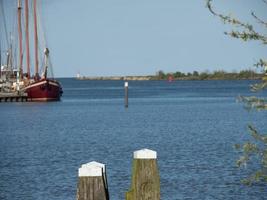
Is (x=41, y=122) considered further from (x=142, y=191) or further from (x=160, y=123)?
(x=142, y=191)

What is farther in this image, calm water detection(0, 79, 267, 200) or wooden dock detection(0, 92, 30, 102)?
wooden dock detection(0, 92, 30, 102)

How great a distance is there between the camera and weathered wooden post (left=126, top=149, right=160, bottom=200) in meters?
11.0

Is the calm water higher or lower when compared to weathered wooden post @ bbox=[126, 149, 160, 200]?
lower

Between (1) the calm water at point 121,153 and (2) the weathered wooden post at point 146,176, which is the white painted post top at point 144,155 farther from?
(1) the calm water at point 121,153

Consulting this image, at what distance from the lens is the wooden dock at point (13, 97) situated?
124575mm

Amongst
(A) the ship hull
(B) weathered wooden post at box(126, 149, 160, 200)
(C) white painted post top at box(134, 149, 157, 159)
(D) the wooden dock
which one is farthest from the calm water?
(D) the wooden dock

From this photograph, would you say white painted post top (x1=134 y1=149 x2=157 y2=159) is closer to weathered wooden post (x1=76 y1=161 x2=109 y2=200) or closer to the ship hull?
weathered wooden post (x1=76 y1=161 x2=109 y2=200)

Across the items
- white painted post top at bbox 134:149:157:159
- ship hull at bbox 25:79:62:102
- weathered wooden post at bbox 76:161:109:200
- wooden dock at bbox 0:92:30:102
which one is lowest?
wooden dock at bbox 0:92:30:102

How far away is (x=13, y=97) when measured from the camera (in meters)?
128

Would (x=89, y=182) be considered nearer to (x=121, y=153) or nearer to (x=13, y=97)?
(x=121, y=153)

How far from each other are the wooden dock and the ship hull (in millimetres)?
860

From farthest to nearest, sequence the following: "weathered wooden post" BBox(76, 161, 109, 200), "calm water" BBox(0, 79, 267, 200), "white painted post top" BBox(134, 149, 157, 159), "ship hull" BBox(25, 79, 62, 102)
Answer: "ship hull" BBox(25, 79, 62, 102) < "calm water" BBox(0, 79, 267, 200) < "white painted post top" BBox(134, 149, 157, 159) < "weathered wooden post" BBox(76, 161, 109, 200)

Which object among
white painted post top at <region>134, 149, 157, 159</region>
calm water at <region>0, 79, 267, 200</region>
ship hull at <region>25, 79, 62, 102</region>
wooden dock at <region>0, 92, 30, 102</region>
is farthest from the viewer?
wooden dock at <region>0, 92, 30, 102</region>

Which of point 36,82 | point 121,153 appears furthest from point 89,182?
point 36,82
